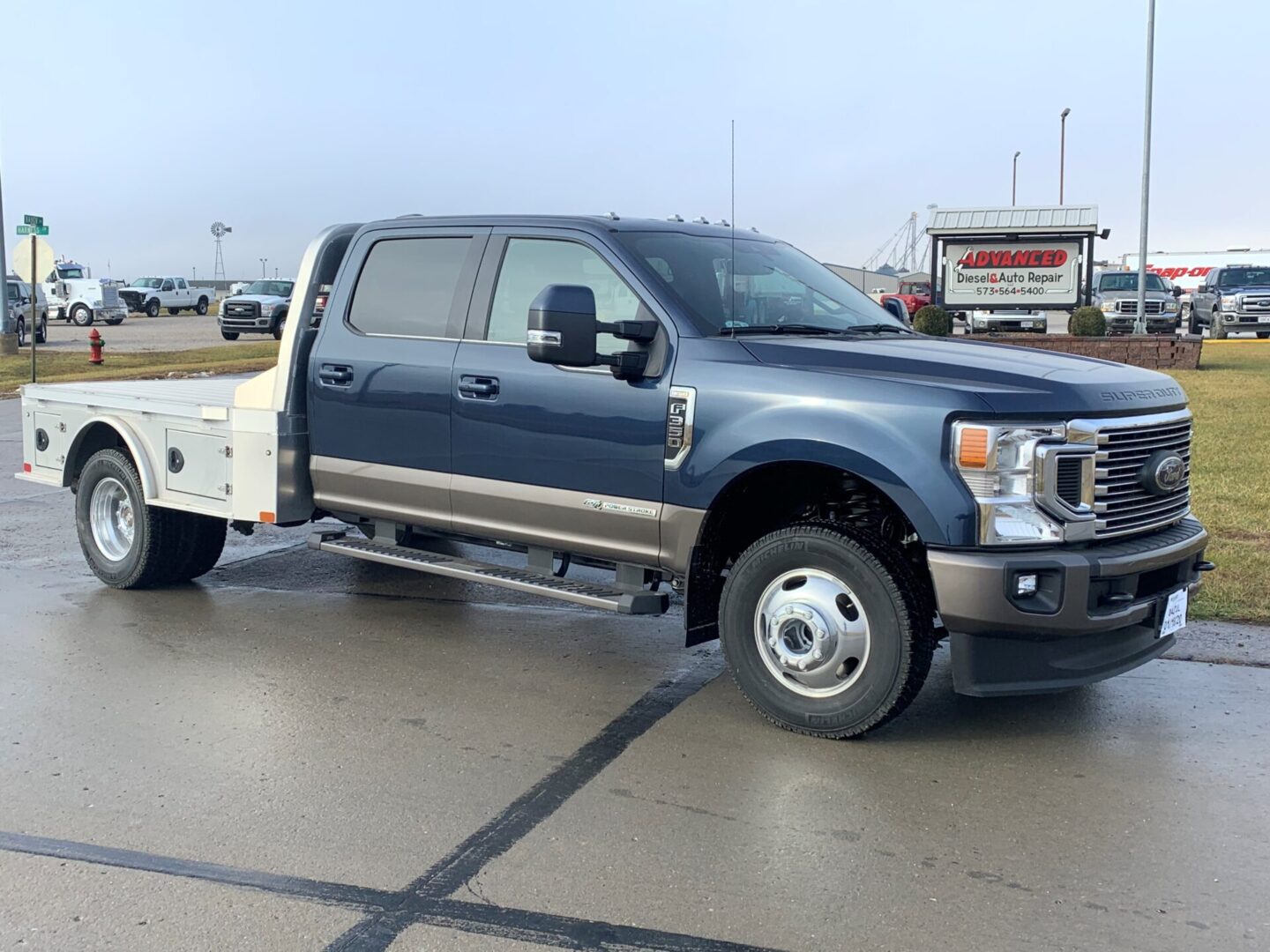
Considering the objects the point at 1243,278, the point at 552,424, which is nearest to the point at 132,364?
the point at 552,424

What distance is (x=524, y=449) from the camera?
5816 mm

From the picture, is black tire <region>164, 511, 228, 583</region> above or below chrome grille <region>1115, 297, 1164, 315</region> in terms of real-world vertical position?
below

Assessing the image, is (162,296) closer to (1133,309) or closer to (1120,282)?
(1120,282)

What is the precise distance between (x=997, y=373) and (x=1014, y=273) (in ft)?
77.1

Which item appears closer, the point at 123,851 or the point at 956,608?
the point at 123,851

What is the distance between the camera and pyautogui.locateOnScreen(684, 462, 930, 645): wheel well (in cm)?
516

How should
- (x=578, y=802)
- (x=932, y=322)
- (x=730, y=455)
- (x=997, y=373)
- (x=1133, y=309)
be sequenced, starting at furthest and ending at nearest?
(x=1133, y=309) < (x=932, y=322) < (x=730, y=455) < (x=997, y=373) < (x=578, y=802)

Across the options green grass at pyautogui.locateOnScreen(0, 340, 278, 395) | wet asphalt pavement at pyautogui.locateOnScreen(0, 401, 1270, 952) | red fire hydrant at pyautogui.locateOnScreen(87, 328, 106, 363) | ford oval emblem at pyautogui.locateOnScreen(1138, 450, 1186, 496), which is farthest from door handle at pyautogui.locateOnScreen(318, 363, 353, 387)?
red fire hydrant at pyautogui.locateOnScreen(87, 328, 106, 363)

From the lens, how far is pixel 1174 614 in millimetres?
5082

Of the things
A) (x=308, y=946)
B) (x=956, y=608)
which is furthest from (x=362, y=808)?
(x=956, y=608)

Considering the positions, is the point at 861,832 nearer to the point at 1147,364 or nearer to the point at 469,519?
the point at 469,519

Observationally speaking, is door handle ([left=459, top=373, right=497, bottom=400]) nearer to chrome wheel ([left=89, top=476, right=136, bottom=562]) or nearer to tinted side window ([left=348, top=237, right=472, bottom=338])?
tinted side window ([left=348, top=237, right=472, bottom=338])

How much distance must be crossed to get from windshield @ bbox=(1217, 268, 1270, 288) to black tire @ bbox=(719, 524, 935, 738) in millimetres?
32131

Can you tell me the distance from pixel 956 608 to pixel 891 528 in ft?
2.31
